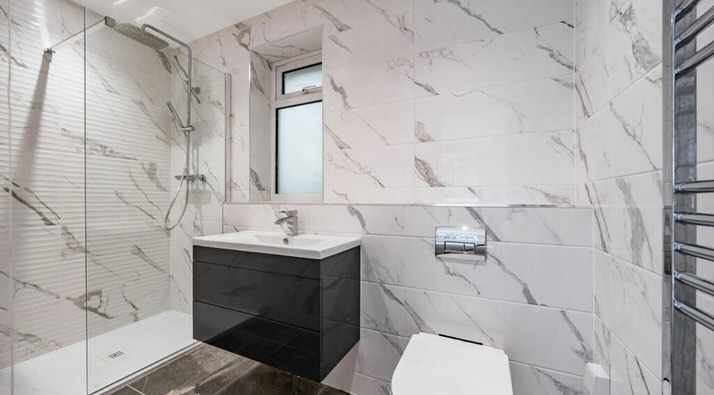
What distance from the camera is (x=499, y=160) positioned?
1264mm

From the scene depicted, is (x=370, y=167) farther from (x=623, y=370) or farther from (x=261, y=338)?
(x=623, y=370)

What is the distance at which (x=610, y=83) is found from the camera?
85 centimetres

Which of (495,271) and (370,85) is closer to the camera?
→ (495,271)

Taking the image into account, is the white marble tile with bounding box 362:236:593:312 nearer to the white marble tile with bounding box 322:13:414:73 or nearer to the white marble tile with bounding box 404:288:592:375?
the white marble tile with bounding box 404:288:592:375

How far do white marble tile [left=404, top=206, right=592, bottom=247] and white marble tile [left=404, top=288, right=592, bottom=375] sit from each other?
270mm

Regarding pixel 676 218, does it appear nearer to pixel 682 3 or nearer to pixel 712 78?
pixel 712 78

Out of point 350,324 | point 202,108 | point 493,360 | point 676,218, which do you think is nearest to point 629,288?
point 676,218

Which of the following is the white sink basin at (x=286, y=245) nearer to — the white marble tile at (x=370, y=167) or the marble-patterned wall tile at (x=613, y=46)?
the white marble tile at (x=370, y=167)

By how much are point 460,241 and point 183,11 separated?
2181 millimetres

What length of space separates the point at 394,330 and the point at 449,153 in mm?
870

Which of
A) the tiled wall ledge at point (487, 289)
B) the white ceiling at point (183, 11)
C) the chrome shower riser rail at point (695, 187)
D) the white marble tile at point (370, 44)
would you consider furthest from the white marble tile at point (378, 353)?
the white ceiling at point (183, 11)

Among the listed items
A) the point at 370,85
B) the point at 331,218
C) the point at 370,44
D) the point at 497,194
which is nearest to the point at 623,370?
the point at 497,194

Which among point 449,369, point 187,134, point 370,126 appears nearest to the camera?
point 449,369

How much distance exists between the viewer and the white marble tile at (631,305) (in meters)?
0.63
